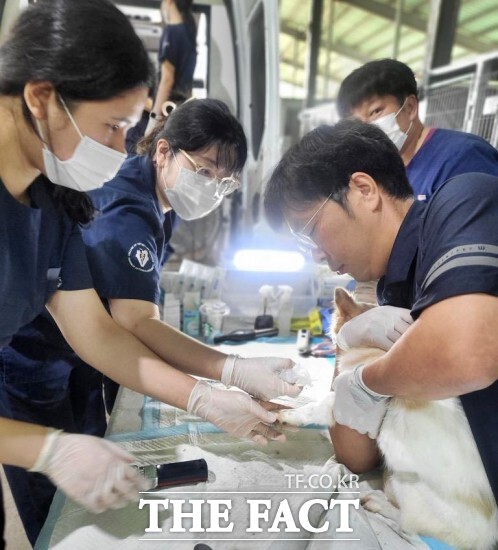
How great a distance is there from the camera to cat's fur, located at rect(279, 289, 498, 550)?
750mm

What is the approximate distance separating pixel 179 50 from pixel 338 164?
7.42 feet

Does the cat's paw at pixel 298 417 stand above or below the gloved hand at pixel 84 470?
below

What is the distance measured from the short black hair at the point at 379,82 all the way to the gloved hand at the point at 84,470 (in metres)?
1.45

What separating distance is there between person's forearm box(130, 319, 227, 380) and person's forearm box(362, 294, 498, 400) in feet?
1.77

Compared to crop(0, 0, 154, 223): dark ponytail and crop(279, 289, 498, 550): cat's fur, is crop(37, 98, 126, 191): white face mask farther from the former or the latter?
crop(279, 289, 498, 550): cat's fur

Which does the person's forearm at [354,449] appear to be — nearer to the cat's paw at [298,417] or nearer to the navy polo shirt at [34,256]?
the cat's paw at [298,417]

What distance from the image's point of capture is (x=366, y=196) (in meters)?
0.85

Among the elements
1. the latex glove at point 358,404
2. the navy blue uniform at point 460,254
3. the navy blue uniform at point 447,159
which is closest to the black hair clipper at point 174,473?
the latex glove at point 358,404

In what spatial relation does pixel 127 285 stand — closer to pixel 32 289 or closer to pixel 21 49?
pixel 32 289

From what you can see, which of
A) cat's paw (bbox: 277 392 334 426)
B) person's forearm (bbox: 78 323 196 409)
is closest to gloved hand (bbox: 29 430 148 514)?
person's forearm (bbox: 78 323 196 409)

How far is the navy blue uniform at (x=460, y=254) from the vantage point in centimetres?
61

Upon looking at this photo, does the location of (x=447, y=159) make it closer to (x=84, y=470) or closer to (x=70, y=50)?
(x=70, y=50)

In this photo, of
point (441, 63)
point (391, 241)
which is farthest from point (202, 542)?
point (441, 63)

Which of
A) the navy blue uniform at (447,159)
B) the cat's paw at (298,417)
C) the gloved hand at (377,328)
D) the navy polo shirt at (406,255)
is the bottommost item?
the cat's paw at (298,417)
